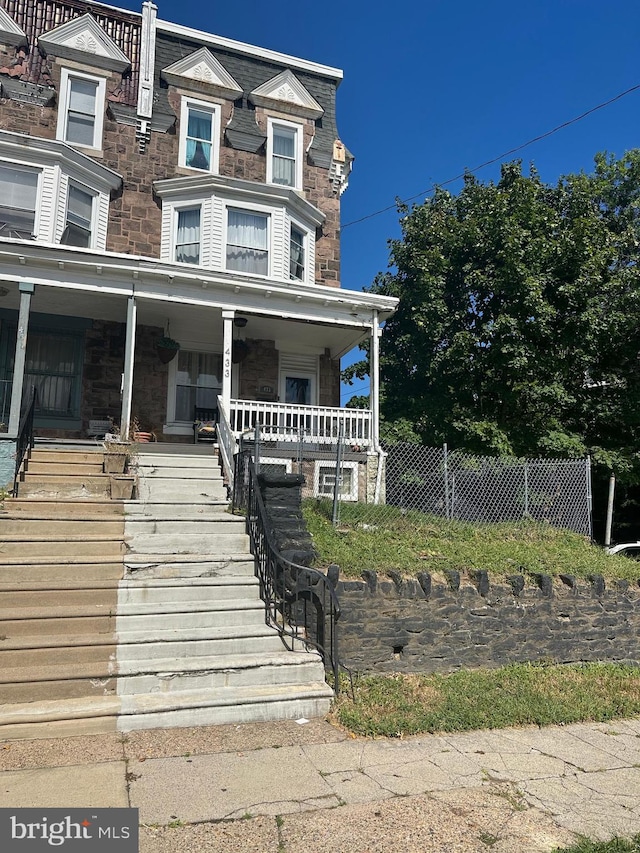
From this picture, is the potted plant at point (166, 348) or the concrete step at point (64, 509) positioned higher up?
the potted plant at point (166, 348)

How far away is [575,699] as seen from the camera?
236 inches

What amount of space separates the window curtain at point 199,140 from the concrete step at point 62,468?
→ 8.54m

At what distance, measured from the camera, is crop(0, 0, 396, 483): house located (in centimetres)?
1177

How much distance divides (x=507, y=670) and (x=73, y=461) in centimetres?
704

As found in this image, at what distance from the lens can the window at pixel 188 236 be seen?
1359cm

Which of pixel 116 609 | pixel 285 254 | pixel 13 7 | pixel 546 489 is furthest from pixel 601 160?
pixel 116 609

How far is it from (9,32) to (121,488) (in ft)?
37.1

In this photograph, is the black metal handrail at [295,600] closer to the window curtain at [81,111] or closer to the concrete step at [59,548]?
the concrete step at [59,548]

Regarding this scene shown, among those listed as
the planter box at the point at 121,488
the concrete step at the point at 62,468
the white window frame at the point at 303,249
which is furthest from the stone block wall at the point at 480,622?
the white window frame at the point at 303,249

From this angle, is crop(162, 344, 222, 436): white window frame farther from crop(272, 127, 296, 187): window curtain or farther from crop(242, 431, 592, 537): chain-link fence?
crop(272, 127, 296, 187): window curtain

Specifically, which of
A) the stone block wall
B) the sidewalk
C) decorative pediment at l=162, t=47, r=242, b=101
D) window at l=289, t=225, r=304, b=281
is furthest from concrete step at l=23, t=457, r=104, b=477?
decorative pediment at l=162, t=47, r=242, b=101

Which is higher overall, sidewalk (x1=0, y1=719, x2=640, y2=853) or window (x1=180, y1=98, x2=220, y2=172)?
window (x1=180, y1=98, x2=220, y2=172)

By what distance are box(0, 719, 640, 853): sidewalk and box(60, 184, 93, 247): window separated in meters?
11.0

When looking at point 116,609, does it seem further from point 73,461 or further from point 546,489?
point 546,489
